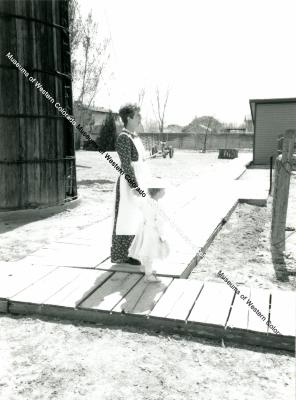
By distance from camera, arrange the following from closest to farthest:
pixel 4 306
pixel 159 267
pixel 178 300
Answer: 1. pixel 178 300
2. pixel 4 306
3. pixel 159 267

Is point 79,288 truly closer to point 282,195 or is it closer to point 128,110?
point 128,110

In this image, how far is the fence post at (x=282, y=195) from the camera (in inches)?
231

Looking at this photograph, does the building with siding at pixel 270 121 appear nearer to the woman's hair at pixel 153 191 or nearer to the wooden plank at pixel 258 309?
the woman's hair at pixel 153 191

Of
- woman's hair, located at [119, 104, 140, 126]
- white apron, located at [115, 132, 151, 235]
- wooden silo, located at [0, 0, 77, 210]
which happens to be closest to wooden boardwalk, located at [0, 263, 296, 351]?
white apron, located at [115, 132, 151, 235]

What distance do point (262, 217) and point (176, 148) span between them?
145 feet

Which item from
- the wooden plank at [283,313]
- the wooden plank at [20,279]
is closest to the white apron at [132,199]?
the wooden plank at [20,279]

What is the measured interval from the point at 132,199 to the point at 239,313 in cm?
157

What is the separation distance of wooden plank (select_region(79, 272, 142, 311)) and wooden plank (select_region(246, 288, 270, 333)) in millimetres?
1124

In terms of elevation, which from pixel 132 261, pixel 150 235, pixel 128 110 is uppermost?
pixel 128 110

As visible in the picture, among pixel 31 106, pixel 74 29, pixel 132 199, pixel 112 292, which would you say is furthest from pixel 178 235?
pixel 74 29

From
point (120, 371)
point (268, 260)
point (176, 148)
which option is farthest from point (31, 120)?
point (176, 148)

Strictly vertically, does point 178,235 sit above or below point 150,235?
below

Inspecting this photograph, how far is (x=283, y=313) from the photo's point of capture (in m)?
3.54

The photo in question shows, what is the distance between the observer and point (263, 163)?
79.2ft
